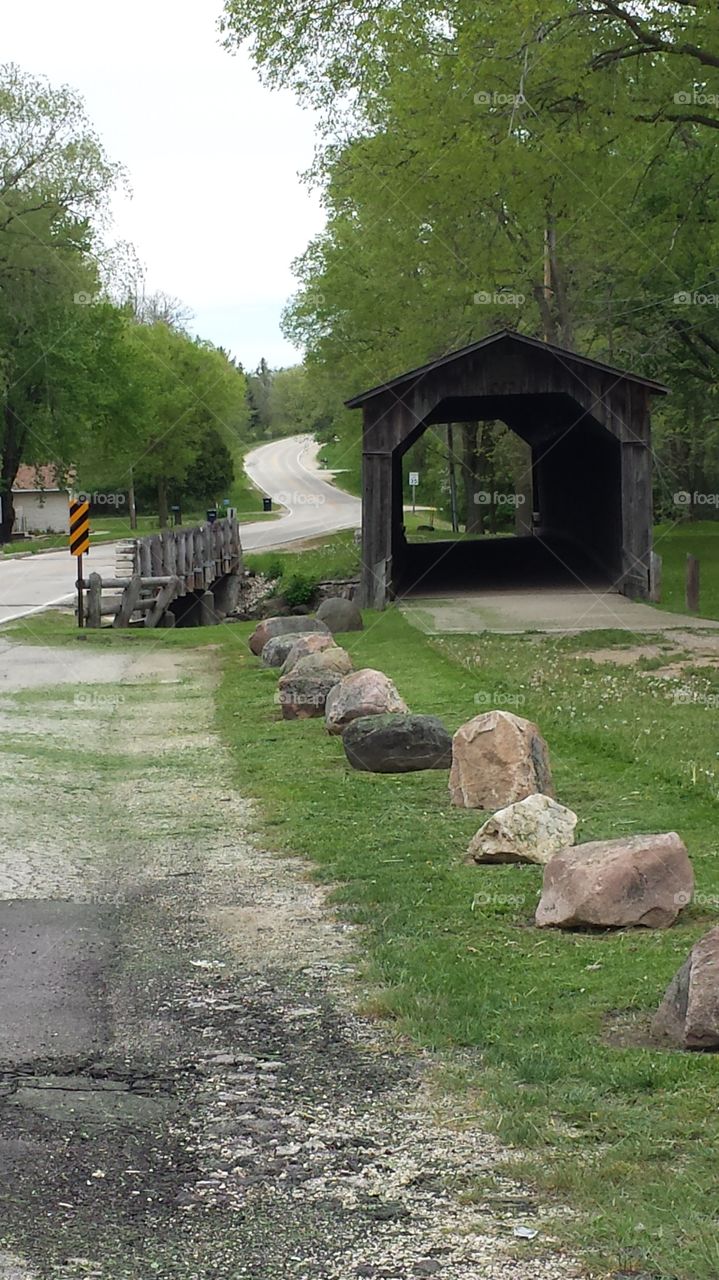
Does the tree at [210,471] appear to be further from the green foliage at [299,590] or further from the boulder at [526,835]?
the boulder at [526,835]

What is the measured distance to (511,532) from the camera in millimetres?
64312

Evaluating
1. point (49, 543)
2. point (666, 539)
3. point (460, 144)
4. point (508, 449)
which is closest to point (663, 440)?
point (508, 449)

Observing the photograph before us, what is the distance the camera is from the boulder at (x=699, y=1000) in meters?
5.38

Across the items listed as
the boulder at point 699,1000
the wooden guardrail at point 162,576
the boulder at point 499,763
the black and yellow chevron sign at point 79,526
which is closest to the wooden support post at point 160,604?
the wooden guardrail at point 162,576

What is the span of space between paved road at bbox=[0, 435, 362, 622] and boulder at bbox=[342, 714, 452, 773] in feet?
55.7

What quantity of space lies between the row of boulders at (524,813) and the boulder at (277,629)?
368cm

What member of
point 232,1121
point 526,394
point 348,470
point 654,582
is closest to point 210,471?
point 348,470

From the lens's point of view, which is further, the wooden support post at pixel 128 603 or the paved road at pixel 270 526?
the paved road at pixel 270 526

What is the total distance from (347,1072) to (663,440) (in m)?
55.2

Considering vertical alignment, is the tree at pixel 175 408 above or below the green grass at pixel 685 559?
above

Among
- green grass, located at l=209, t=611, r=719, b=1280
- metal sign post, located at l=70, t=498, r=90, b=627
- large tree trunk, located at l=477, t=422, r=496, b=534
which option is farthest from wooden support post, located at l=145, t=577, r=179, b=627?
large tree trunk, located at l=477, t=422, r=496, b=534

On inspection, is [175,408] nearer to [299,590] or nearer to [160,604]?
[299,590]

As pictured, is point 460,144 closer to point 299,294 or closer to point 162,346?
point 299,294

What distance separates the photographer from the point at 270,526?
68.7m
